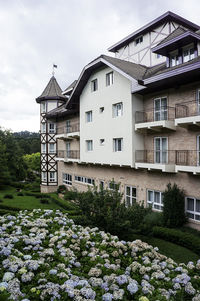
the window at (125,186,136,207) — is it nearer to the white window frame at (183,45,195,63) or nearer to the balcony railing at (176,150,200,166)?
the balcony railing at (176,150,200,166)

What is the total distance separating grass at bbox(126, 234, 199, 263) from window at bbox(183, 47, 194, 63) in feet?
37.9

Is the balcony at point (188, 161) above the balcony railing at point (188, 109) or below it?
below

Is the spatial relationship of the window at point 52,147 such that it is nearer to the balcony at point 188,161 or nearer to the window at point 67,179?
the window at point 67,179

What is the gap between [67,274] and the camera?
4672 mm

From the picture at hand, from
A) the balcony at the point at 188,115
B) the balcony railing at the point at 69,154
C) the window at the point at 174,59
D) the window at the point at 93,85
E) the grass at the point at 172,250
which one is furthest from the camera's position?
the balcony railing at the point at 69,154

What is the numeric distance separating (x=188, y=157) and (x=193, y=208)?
128 inches

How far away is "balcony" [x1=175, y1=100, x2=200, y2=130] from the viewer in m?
12.9

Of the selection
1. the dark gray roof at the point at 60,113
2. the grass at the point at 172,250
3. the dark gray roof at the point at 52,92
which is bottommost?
the grass at the point at 172,250

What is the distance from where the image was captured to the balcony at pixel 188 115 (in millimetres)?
12905

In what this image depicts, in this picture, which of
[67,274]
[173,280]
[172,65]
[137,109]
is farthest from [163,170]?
[67,274]

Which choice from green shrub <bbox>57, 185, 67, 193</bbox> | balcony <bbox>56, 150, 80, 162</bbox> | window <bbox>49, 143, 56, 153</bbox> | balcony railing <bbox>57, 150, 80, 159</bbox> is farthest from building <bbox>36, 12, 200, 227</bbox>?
window <bbox>49, 143, 56, 153</bbox>

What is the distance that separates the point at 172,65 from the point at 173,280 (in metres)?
14.3

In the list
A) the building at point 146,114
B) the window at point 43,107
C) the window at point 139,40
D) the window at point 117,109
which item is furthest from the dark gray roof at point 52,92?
the window at point 117,109

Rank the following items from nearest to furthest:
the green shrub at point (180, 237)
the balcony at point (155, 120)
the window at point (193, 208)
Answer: the green shrub at point (180, 237) → the window at point (193, 208) → the balcony at point (155, 120)
